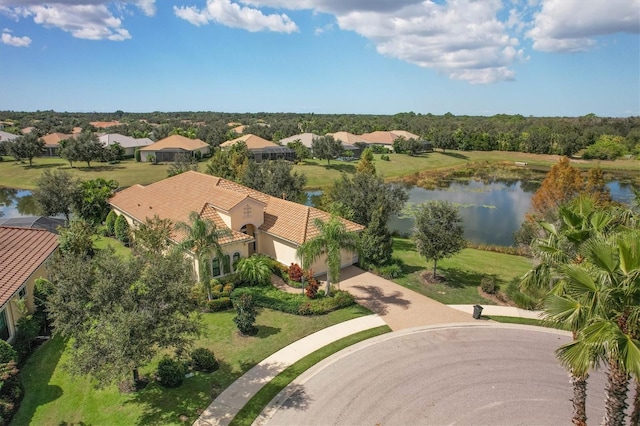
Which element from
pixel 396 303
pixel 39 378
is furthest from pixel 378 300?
pixel 39 378

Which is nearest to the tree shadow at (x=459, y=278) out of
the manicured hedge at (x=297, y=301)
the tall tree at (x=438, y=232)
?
the tall tree at (x=438, y=232)

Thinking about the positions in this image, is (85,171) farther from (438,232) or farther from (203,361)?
(438,232)

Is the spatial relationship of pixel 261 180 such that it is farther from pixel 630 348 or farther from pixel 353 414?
pixel 630 348

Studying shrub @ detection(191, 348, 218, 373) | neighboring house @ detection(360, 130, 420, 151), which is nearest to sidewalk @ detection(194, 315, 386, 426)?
shrub @ detection(191, 348, 218, 373)

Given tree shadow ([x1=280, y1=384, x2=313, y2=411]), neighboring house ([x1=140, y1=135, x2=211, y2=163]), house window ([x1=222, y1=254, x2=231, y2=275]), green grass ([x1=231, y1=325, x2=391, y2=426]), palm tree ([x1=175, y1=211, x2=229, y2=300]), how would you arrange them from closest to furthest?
1. green grass ([x1=231, y1=325, x2=391, y2=426])
2. tree shadow ([x1=280, y1=384, x2=313, y2=411])
3. palm tree ([x1=175, y1=211, x2=229, y2=300])
4. house window ([x1=222, y1=254, x2=231, y2=275])
5. neighboring house ([x1=140, y1=135, x2=211, y2=163])

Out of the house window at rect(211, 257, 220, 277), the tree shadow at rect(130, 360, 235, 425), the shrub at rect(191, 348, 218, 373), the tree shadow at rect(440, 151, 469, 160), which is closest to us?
the tree shadow at rect(130, 360, 235, 425)

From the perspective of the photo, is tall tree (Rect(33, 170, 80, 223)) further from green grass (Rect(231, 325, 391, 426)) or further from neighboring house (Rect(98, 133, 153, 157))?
neighboring house (Rect(98, 133, 153, 157))
